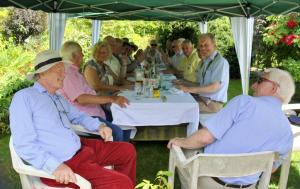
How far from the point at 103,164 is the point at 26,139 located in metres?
0.72

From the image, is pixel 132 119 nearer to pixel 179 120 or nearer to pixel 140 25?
pixel 179 120

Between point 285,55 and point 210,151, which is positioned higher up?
point 285,55

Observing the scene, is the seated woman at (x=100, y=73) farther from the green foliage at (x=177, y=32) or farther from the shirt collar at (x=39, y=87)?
the green foliage at (x=177, y=32)

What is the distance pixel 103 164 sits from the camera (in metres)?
2.85

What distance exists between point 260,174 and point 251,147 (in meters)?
0.21

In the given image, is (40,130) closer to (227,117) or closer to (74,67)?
(227,117)

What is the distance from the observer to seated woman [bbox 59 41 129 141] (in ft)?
11.8

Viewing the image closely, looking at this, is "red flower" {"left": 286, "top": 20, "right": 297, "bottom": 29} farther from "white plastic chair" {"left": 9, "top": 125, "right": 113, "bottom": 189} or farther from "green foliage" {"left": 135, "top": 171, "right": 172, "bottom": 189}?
"green foliage" {"left": 135, "top": 171, "right": 172, "bottom": 189}

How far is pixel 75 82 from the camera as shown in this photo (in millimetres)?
3625

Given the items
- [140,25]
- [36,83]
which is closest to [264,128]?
[36,83]

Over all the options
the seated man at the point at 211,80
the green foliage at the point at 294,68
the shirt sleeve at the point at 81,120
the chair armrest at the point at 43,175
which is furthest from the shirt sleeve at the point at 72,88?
the green foliage at the point at 294,68

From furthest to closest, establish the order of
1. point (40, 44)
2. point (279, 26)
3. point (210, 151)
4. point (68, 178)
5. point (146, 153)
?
point (40, 44) → point (279, 26) → point (146, 153) → point (210, 151) → point (68, 178)

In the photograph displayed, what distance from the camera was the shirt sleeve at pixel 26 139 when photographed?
227 cm

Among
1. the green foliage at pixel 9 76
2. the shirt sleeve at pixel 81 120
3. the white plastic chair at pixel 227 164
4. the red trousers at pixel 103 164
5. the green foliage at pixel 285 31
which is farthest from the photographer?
the green foliage at pixel 285 31
